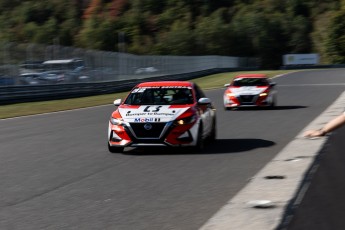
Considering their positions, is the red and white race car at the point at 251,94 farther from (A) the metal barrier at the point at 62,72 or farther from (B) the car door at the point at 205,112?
(A) the metal barrier at the point at 62,72

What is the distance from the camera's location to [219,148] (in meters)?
13.3

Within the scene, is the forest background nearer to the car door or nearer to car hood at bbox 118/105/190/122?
the car door

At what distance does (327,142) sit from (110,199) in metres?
2.44

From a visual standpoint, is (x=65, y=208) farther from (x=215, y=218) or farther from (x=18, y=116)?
(x=18, y=116)

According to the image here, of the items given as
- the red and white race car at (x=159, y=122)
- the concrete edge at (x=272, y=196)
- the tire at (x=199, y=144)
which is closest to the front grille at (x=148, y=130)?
the red and white race car at (x=159, y=122)

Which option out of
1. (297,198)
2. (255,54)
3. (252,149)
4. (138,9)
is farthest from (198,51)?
(297,198)

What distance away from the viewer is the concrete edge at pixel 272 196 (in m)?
4.74

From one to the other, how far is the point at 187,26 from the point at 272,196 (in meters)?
125

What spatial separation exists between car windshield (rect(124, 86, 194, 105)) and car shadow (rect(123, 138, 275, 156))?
852mm

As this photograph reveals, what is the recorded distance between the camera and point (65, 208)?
7.59 meters

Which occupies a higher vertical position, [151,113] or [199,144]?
[151,113]

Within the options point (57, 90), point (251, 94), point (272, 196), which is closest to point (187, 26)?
point (57, 90)

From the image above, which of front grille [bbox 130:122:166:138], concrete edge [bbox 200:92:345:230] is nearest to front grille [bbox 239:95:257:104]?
front grille [bbox 130:122:166:138]

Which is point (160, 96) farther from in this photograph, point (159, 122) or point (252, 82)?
point (252, 82)
